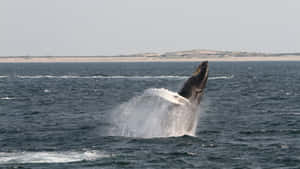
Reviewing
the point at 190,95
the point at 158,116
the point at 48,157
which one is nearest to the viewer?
the point at 48,157

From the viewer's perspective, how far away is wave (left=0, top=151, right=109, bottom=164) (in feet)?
120

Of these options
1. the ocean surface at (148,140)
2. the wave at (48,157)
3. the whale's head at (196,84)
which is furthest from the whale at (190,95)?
the wave at (48,157)

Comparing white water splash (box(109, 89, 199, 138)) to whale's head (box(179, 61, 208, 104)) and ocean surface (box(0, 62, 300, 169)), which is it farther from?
whale's head (box(179, 61, 208, 104))

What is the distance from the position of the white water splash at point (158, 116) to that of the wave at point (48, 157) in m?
5.07

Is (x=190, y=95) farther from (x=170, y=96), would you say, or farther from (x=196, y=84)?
(x=170, y=96)

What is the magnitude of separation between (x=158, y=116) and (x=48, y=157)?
8.29m

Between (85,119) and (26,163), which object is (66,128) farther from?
(26,163)

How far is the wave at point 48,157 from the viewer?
3659 cm

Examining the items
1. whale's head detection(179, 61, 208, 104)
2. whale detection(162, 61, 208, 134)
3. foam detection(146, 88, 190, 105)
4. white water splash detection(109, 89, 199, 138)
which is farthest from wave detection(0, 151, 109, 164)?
whale's head detection(179, 61, 208, 104)

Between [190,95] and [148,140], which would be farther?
[148,140]

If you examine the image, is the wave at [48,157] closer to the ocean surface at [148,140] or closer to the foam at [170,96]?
the ocean surface at [148,140]

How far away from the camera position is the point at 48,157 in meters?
37.8

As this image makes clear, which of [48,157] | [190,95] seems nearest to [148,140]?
[190,95]

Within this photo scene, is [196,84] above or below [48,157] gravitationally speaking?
above
